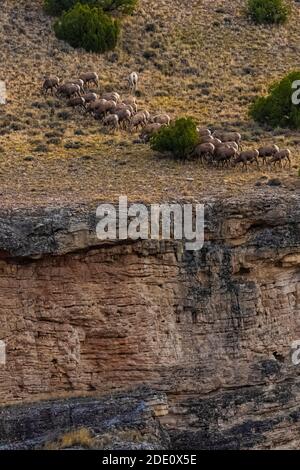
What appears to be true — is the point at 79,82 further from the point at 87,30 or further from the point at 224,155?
the point at 224,155

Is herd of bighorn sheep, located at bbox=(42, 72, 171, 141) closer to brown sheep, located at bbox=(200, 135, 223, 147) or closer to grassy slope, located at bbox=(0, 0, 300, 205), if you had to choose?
grassy slope, located at bbox=(0, 0, 300, 205)

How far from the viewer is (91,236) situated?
106 feet

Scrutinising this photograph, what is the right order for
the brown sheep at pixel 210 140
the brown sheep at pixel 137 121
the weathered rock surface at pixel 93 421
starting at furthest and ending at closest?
the brown sheep at pixel 137 121, the brown sheep at pixel 210 140, the weathered rock surface at pixel 93 421


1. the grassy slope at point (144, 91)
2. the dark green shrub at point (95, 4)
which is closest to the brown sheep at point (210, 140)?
the grassy slope at point (144, 91)

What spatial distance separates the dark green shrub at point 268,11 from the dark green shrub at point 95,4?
5073mm

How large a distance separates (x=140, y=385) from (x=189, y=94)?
1629cm

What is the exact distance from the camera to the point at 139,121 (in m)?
42.3

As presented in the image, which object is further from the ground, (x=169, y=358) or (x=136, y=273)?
(x=136, y=273)

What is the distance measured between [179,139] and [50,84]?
7.52 meters

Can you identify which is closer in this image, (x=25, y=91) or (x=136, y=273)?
(x=136, y=273)

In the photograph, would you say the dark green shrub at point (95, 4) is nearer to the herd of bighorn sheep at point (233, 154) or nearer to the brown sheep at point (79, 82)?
the brown sheep at point (79, 82)

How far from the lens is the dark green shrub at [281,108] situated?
43281 mm

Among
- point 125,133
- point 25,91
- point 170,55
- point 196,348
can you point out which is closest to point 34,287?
point 196,348

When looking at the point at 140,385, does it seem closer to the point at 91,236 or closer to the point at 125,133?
the point at 91,236
